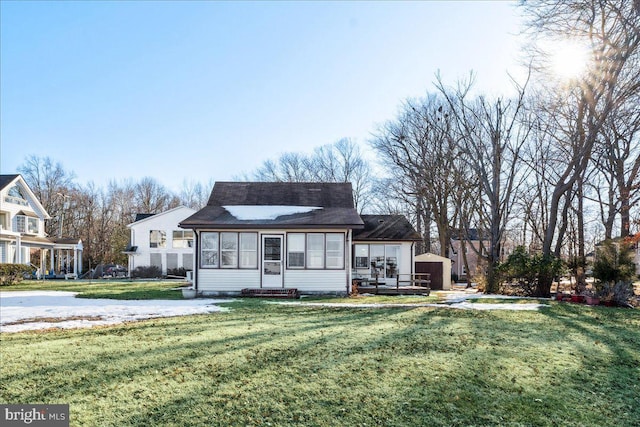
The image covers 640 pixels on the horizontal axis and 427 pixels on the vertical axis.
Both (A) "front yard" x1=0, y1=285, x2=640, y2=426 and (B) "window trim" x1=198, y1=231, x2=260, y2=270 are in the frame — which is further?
(B) "window trim" x1=198, y1=231, x2=260, y2=270

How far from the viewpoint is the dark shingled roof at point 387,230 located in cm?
1959

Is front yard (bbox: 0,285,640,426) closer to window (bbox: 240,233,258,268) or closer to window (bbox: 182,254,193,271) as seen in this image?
window (bbox: 240,233,258,268)

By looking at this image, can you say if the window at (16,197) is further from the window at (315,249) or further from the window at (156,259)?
the window at (315,249)

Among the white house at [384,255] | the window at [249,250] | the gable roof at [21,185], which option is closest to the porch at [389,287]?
the white house at [384,255]

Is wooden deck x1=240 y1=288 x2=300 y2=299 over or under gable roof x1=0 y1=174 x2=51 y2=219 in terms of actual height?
under

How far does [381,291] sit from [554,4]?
40.6ft

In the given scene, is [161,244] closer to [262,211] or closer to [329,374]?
[262,211]

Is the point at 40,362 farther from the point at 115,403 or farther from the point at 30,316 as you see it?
the point at 30,316

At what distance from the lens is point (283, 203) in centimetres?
1875

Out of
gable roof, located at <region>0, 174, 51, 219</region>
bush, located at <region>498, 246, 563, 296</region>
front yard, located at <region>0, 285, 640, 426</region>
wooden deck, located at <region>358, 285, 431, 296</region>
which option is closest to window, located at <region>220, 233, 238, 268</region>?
wooden deck, located at <region>358, 285, 431, 296</region>

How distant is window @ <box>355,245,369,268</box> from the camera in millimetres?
19578

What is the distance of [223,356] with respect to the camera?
584 cm

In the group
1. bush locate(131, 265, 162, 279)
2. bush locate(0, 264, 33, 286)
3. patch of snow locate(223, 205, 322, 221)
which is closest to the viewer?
patch of snow locate(223, 205, 322, 221)

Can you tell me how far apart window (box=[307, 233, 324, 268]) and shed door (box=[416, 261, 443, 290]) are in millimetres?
7827
